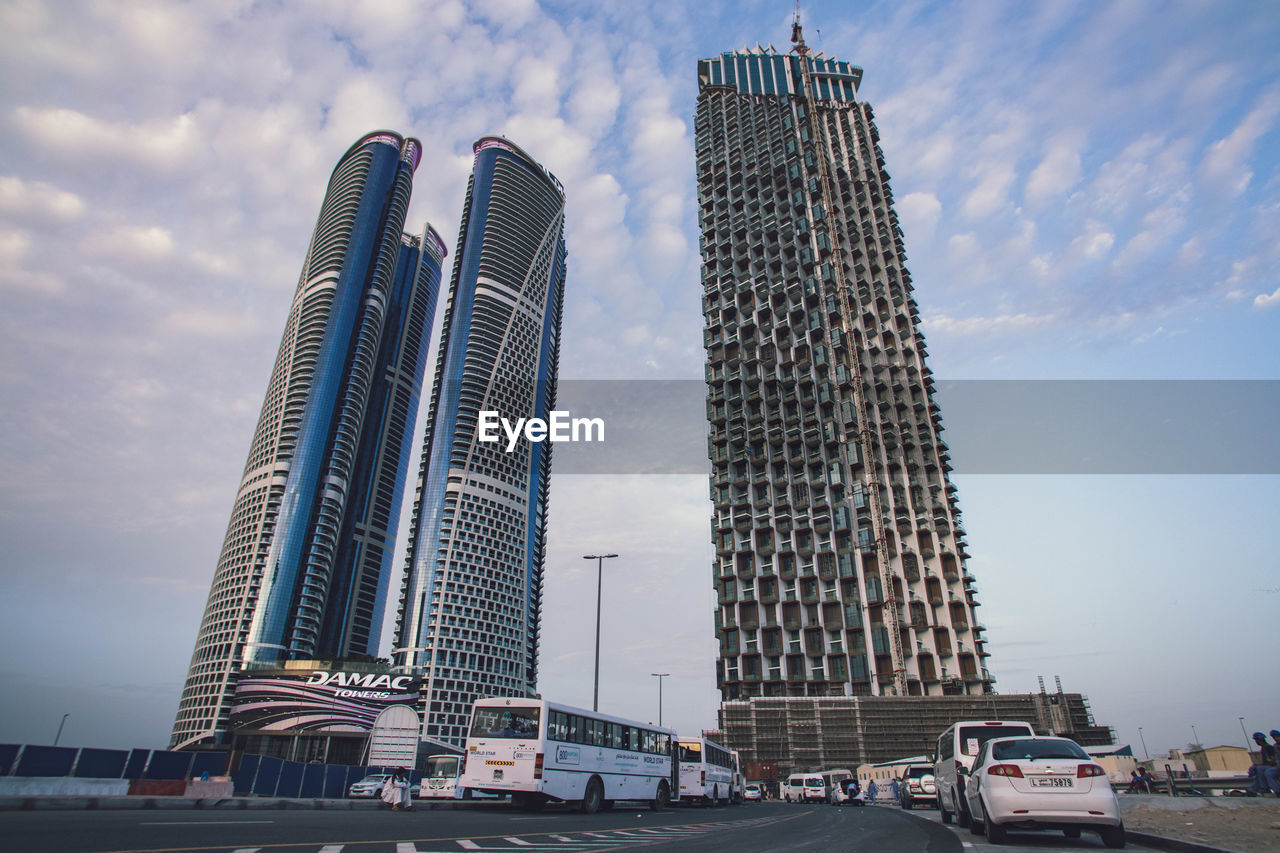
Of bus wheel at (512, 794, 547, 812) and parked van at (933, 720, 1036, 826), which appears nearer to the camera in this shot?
parked van at (933, 720, 1036, 826)

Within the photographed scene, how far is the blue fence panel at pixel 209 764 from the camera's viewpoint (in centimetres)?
2183

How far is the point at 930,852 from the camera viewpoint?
9.47 metres

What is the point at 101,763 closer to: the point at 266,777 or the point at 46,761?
the point at 46,761

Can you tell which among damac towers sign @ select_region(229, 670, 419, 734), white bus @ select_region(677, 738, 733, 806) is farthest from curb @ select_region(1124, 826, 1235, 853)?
damac towers sign @ select_region(229, 670, 419, 734)

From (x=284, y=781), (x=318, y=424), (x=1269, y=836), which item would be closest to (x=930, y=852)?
(x=1269, y=836)

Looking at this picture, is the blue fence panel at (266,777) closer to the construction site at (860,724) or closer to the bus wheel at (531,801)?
the bus wheel at (531,801)

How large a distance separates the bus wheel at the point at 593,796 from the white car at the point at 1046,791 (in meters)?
12.2

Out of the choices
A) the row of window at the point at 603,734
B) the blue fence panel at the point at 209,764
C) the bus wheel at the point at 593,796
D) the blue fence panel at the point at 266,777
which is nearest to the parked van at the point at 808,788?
the row of window at the point at 603,734

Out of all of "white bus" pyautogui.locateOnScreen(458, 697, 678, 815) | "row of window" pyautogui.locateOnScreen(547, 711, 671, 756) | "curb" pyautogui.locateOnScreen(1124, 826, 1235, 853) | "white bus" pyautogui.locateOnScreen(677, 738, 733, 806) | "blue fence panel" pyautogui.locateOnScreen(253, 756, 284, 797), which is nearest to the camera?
"curb" pyautogui.locateOnScreen(1124, 826, 1235, 853)

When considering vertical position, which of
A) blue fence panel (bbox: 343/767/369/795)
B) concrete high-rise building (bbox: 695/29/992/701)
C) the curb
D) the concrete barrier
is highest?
concrete high-rise building (bbox: 695/29/992/701)

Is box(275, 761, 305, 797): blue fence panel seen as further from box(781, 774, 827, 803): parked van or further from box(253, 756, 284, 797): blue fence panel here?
box(781, 774, 827, 803): parked van

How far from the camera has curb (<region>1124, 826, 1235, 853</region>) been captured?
318 inches

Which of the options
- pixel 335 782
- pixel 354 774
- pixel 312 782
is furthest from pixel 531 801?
pixel 354 774

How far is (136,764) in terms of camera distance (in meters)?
19.4
